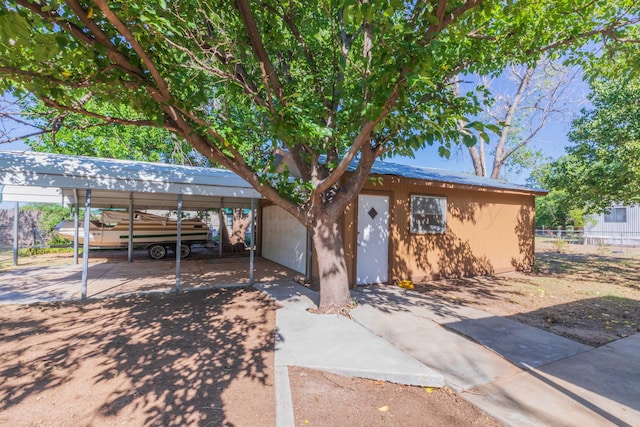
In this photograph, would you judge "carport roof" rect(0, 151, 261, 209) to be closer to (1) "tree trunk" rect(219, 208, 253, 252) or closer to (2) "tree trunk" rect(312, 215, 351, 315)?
(2) "tree trunk" rect(312, 215, 351, 315)

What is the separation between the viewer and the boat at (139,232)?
11609 millimetres

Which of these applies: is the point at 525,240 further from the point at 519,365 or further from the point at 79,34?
the point at 79,34

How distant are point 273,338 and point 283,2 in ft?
16.0

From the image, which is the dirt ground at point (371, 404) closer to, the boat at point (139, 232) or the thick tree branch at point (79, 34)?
the thick tree branch at point (79, 34)

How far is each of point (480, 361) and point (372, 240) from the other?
12.6ft

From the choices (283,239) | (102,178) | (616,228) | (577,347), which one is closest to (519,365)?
(577,347)

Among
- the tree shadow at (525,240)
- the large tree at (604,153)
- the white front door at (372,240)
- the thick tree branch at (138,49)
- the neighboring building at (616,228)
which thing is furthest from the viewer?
the neighboring building at (616,228)

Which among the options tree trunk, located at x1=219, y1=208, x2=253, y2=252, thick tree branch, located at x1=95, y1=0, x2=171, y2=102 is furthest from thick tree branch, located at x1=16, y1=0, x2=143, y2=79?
tree trunk, located at x1=219, y1=208, x2=253, y2=252

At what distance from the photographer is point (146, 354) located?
11.5 feet

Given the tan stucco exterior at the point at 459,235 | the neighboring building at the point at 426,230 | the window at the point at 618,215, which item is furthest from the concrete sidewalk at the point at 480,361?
the window at the point at 618,215

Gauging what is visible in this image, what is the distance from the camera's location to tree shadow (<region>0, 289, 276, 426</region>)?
8.55 ft

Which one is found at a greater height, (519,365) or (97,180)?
(97,180)

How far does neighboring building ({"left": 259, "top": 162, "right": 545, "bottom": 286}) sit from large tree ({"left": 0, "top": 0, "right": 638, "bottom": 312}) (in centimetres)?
190

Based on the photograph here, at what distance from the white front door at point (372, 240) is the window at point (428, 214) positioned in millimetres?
918
